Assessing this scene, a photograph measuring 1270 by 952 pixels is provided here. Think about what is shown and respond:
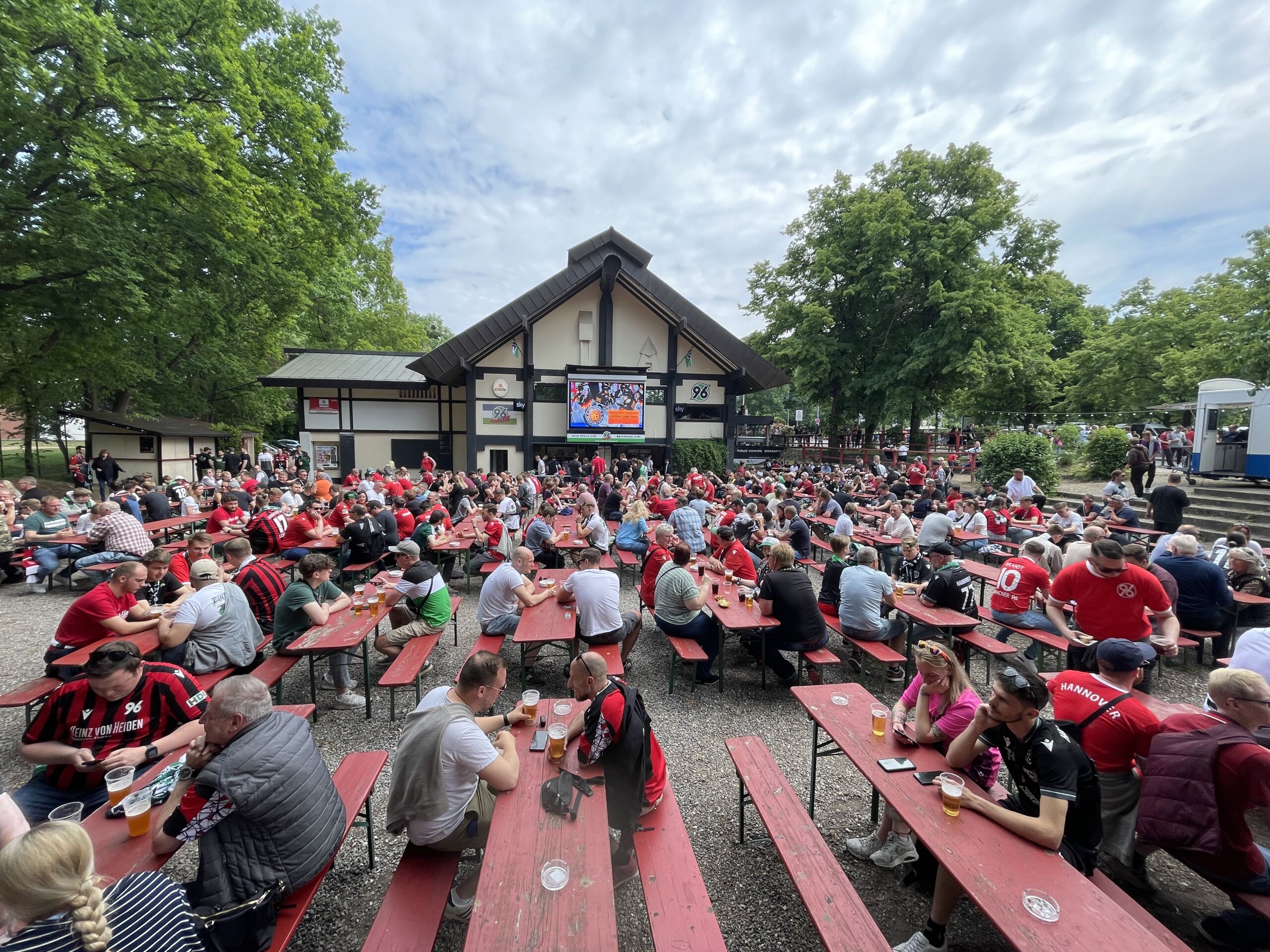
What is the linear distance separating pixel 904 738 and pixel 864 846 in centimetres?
85

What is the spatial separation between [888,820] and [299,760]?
3.43 metres

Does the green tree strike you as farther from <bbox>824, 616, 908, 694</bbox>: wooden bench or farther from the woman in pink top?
the woman in pink top

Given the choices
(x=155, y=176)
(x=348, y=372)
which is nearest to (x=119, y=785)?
(x=155, y=176)

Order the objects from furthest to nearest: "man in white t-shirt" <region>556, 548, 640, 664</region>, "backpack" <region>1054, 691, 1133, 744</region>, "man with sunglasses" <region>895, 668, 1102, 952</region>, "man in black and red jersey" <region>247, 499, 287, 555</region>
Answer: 1. "man in black and red jersey" <region>247, 499, 287, 555</region>
2. "man in white t-shirt" <region>556, 548, 640, 664</region>
3. "backpack" <region>1054, 691, 1133, 744</region>
4. "man with sunglasses" <region>895, 668, 1102, 952</region>

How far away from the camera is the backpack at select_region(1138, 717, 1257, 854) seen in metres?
2.52

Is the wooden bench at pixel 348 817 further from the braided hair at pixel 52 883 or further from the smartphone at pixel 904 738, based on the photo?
the smartphone at pixel 904 738

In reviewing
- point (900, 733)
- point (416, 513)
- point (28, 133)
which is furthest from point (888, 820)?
point (28, 133)

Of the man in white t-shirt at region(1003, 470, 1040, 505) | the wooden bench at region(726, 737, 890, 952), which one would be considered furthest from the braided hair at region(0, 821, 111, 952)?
the man in white t-shirt at region(1003, 470, 1040, 505)

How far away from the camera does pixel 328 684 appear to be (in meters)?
5.54

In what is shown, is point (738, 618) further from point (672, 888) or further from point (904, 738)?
point (672, 888)

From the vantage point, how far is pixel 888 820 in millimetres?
3303

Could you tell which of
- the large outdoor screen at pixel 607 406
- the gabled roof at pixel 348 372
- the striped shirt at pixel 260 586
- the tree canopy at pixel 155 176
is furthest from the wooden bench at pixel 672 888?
the gabled roof at pixel 348 372

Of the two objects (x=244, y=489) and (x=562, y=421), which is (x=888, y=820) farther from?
(x=562, y=421)

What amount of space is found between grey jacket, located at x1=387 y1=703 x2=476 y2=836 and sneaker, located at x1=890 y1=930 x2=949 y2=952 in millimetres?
2437
